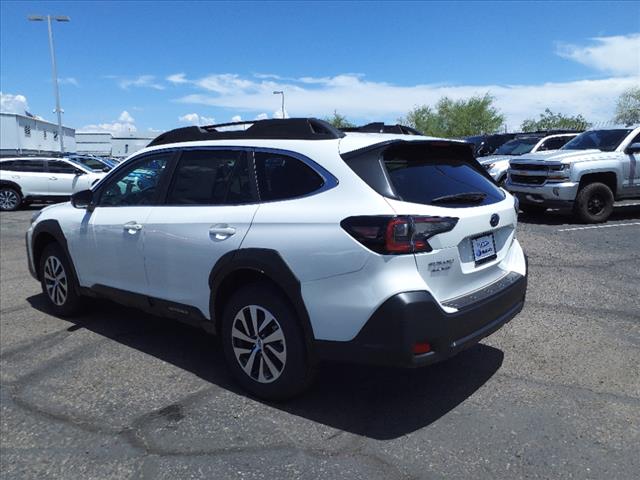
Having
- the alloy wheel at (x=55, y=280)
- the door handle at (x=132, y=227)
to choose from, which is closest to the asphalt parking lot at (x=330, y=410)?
the alloy wheel at (x=55, y=280)

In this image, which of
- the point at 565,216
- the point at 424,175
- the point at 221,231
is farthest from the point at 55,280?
the point at 565,216

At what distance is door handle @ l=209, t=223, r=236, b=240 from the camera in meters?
3.53

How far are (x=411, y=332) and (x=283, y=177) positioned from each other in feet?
4.22

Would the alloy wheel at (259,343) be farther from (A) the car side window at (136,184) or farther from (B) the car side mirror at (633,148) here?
(B) the car side mirror at (633,148)

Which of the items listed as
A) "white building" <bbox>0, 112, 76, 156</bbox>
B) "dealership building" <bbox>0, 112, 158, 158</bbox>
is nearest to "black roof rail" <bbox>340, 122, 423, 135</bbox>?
"white building" <bbox>0, 112, 76, 156</bbox>

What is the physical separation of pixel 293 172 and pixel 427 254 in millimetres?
1018

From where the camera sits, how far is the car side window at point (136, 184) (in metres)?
4.32

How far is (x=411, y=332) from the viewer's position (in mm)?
2877

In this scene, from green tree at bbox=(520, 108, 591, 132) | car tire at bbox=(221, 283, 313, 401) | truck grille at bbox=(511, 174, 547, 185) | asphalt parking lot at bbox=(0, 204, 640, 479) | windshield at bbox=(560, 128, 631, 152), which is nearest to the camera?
asphalt parking lot at bbox=(0, 204, 640, 479)

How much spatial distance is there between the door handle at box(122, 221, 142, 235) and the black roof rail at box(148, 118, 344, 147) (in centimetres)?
74

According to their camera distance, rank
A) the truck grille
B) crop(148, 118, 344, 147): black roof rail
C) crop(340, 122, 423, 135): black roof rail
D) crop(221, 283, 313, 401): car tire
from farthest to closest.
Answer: the truck grille
crop(340, 122, 423, 135): black roof rail
crop(148, 118, 344, 147): black roof rail
crop(221, 283, 313, 401): car tire

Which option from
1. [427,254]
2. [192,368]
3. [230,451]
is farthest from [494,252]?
[192,368]

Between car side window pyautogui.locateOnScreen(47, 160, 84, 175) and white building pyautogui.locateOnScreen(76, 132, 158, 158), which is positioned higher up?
white building pyautogui.locateOnScreen(76, 132, 158, 158)

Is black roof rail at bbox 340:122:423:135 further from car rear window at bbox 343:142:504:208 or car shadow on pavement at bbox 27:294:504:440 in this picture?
car shadow on pavement at bbox 27:294:504:440
